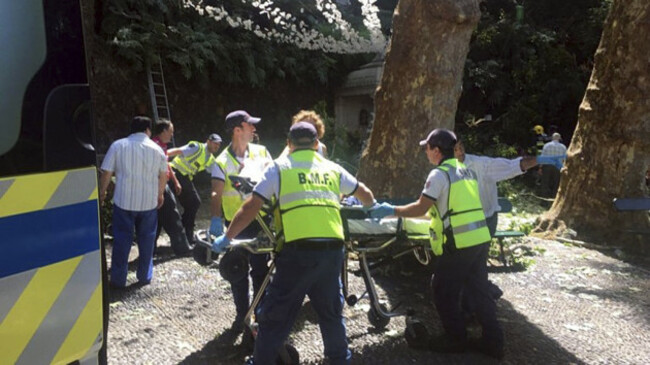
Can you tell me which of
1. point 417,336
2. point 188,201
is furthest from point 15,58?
point 188,201

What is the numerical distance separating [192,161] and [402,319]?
3.92m

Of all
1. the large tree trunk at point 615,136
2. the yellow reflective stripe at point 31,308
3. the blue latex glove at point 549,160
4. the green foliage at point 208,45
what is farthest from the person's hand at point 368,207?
the green foliage at point 208,45

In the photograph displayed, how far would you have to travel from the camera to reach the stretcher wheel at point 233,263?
13.2 feet

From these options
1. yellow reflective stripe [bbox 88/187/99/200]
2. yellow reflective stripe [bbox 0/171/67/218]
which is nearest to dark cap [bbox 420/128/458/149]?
yellow reflective stripe [bbox 88/187/99/200]

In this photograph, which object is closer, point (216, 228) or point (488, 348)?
point (488, 348)

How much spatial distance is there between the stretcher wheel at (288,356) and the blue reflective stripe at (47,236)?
202 cm

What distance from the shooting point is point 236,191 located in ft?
14.3

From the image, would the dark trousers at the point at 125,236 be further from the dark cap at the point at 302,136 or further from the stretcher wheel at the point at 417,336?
the stretcher wheel at the point at 417,336

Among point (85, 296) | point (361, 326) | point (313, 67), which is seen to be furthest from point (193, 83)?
point (85, 296)

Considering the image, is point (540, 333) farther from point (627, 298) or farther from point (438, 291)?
point (627, 298)

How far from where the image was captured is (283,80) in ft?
54.7

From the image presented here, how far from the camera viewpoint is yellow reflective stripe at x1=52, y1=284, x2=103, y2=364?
2.02 m

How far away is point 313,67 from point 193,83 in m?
3.98

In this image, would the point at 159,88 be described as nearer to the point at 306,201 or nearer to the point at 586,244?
the point at 586,244
